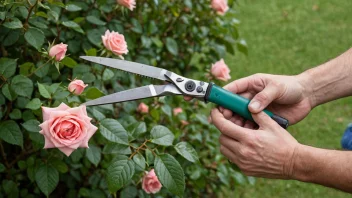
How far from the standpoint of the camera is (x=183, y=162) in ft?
8.17

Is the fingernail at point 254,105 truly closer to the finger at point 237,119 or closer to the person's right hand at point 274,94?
→ the person's right hand at point 274,94

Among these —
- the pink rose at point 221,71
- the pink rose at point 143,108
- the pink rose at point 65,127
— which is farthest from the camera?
the pink rose at point 221,71

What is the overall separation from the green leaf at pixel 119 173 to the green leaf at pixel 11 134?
13.9 inches

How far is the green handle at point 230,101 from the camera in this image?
182 centimetres

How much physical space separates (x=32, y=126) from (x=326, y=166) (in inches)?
37.2

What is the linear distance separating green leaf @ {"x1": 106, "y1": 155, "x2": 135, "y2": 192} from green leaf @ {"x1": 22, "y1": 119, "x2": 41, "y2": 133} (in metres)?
0.29

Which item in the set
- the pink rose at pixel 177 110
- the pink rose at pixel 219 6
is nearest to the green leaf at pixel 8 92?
the pink rose at pixel 177 110

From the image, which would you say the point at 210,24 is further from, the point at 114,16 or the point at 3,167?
the point at 3,167

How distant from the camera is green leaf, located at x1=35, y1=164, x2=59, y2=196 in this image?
190 centimetres

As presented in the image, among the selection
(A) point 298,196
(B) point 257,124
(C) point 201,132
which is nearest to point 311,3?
(A) point 298,196

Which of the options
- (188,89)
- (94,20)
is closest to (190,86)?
(188,89)

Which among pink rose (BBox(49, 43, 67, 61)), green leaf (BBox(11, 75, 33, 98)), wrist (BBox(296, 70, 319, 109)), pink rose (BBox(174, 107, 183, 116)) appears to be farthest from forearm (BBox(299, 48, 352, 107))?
green leaf (BBox(11, 75, 33, 98))

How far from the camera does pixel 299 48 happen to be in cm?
529

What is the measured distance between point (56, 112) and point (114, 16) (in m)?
0.91
